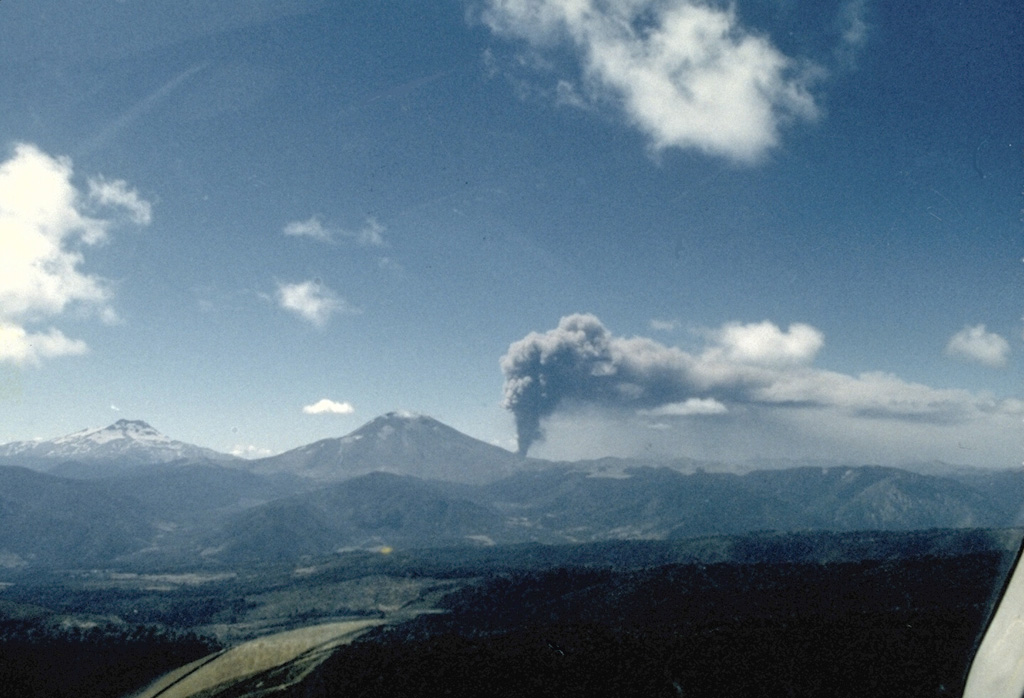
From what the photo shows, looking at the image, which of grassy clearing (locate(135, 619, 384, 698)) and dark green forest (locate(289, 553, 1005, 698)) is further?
grassy clearing (locate(135, 619, 384, 698))

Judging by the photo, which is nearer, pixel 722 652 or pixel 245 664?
pixel 722 652

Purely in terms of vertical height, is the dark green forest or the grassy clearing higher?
the dark green forest

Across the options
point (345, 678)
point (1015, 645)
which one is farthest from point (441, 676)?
point (1015, 645)

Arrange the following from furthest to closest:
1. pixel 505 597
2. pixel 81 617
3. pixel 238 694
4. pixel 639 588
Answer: pixel 505 597 → pixel 639 588 → pixel 81 617 → pixel 238 694

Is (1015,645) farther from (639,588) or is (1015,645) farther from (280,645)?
(639,588)

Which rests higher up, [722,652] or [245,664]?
[722,652]

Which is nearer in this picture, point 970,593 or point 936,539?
point 970,593

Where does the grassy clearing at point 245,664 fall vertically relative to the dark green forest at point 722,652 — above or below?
below

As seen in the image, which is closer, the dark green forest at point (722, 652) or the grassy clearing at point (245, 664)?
the dark green forest at point (722, 652)
